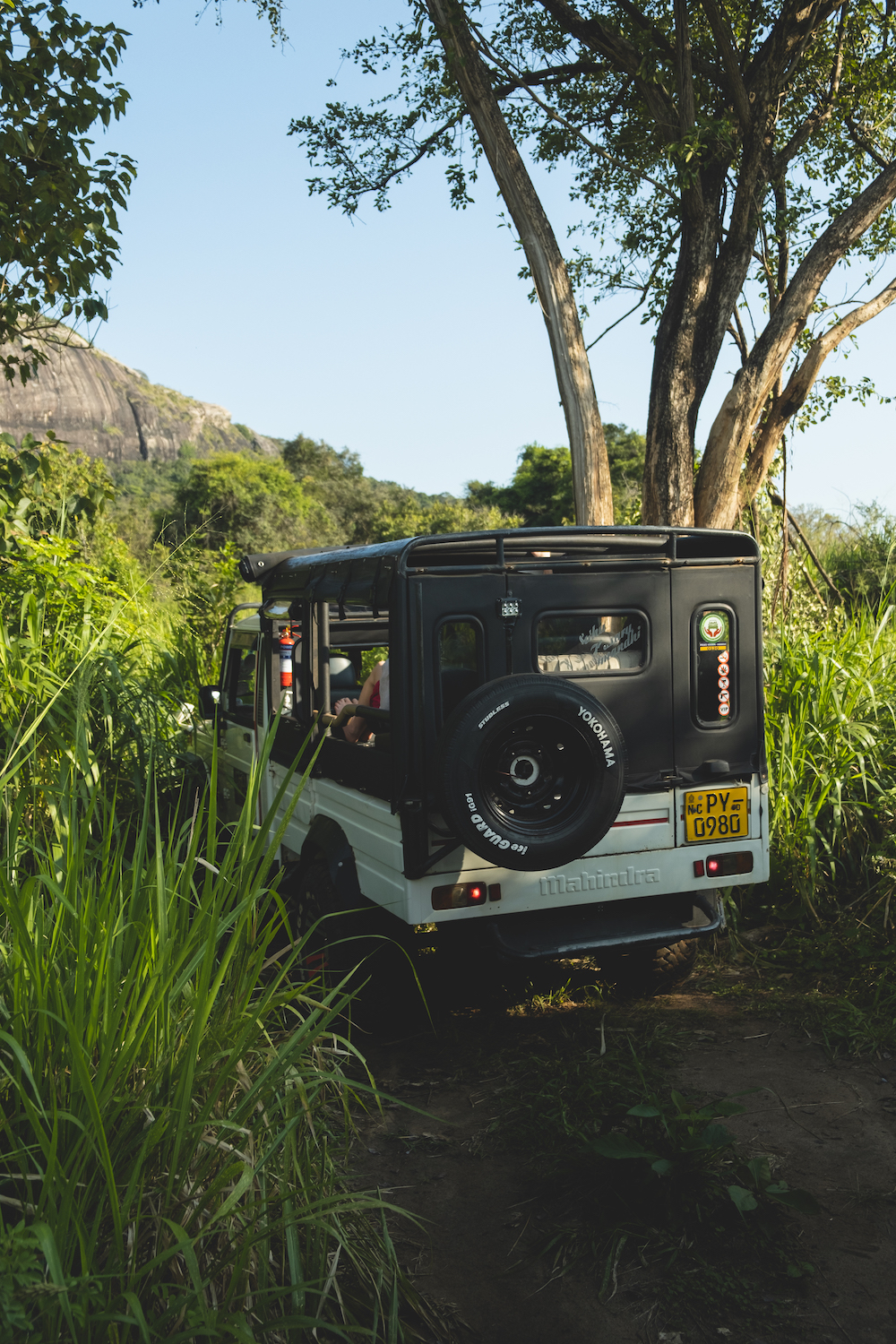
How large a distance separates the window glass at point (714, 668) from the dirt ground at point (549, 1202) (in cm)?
140

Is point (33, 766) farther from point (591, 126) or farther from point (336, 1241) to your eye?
point (591, 126)

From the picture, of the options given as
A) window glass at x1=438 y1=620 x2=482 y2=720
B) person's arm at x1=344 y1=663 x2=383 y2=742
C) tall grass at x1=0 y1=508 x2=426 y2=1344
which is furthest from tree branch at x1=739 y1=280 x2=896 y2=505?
tall grass at x1=0 y1=508 x2=426 y2=1344

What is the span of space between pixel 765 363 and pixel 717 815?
5141 mm

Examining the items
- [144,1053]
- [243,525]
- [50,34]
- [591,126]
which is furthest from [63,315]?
[243,525]

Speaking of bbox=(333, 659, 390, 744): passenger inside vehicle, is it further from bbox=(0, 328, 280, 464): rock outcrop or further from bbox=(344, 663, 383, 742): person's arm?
bbox=(0, 328, 280, 464): rock outcrop

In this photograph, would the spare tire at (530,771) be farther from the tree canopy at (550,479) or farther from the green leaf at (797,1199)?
the tree canopy at (550,479)

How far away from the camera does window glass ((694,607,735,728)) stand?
4.28m

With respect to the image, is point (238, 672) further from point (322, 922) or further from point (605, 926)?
point (605, 926)

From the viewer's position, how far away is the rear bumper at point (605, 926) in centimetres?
387

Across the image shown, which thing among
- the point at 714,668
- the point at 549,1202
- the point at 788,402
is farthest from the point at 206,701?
the point at 788,402

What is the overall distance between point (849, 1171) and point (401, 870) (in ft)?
5.90

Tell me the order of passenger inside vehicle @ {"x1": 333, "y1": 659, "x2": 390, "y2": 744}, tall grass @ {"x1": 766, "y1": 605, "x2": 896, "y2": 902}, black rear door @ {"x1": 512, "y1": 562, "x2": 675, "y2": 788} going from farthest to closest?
tall grass @ {"x1": 766, "y1": 605, "x2": 896, "y2": 902} < passenger inside vehicle @ {"x1": 333, "y1": 659, "x2": 390, "y2": 744} < black rear door @ {"x1": 512, "y1": 562, "x2": 675, "y2": 788}

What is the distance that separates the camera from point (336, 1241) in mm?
2234

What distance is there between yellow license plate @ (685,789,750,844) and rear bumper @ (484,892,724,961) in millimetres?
277
